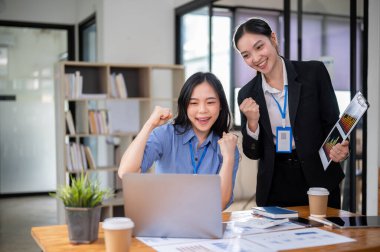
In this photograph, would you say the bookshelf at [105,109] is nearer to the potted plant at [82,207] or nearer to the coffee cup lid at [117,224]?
the potted plant at [82,207]

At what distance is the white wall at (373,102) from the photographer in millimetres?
3564

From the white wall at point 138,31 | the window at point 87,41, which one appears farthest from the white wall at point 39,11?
the white wall at point 138,31

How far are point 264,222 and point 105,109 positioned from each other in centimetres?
371

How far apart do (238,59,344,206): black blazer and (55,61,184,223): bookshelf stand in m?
2.80

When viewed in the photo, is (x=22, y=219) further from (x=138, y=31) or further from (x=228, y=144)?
(x=228, y=144)

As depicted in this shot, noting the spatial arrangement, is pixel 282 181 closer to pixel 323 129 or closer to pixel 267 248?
pixel 323 129

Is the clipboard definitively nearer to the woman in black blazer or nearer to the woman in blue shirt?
the woman in black blazer

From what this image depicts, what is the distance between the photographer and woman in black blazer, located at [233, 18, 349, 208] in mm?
2410

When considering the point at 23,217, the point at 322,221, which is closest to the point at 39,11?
the point at 23,217

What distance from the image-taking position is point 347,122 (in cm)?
204

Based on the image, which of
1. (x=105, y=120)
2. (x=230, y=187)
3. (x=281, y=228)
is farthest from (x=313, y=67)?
(x=105, y=120)

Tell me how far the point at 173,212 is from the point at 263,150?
93 centimetres

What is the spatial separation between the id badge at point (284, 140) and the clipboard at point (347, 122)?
0.17 meters

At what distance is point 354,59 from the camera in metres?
3.70
